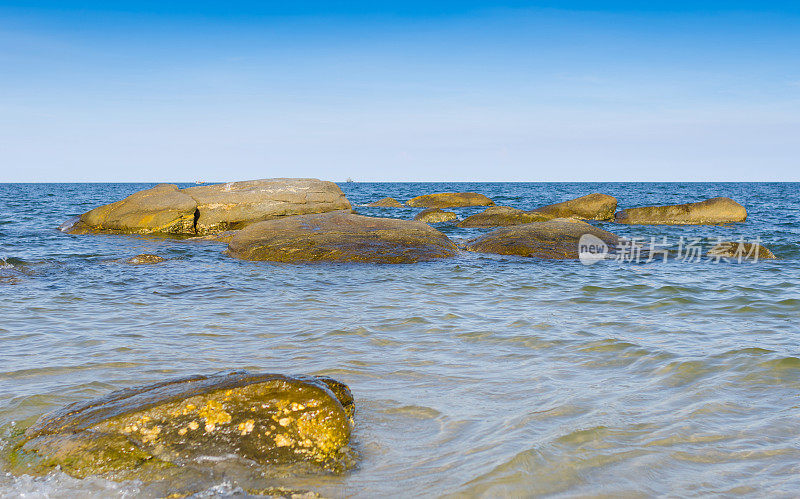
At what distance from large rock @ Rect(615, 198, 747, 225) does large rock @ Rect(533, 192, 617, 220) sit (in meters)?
1.14

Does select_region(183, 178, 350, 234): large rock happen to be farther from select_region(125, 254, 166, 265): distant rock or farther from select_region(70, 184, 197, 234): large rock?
select_region(125, 254, 166, 265): distant rock

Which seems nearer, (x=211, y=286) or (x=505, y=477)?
(x=505, y=477)

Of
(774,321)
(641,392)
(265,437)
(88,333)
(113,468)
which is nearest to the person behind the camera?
(113,468)

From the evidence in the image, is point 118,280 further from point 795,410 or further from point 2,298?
point 795,410

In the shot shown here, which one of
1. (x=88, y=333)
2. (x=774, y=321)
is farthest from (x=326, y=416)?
(x=774, y=321)

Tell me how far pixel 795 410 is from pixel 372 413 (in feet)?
9.41

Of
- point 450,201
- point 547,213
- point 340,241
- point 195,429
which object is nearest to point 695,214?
point 547,213

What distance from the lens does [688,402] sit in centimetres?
418

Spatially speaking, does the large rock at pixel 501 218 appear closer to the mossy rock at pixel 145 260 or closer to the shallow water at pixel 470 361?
the shallow water at pixel 470 361

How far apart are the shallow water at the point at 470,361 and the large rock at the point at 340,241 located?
1046mm

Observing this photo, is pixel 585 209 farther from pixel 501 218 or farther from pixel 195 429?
pixel 195 429

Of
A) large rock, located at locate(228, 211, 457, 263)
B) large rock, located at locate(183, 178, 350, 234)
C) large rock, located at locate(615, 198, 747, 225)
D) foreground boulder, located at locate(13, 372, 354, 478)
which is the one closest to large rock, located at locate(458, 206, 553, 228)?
large rock, located at locate(183, 178, 350, 234)

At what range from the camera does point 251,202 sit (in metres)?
17.4

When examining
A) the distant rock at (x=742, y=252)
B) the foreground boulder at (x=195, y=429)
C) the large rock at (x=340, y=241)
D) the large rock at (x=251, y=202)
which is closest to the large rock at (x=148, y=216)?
the large rock at (x=251, y=202)
